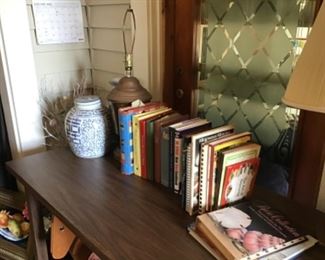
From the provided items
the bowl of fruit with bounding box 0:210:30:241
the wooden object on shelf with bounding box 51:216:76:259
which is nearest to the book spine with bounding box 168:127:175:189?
the wooden object on shelf with bounding box 51:216:76:259

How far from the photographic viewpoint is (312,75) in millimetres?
691

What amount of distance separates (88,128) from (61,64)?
714mm

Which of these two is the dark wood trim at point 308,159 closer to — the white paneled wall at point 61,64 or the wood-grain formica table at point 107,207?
the wood-grain formica table at point 107,207

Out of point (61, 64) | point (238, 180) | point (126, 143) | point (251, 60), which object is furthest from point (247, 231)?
point (61, 64)

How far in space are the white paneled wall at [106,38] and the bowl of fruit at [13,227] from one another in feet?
2.72

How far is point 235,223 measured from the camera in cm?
94

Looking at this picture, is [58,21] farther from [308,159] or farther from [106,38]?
[308,159]

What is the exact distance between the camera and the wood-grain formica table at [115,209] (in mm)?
925

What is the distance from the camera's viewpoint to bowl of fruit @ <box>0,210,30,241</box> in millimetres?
1705

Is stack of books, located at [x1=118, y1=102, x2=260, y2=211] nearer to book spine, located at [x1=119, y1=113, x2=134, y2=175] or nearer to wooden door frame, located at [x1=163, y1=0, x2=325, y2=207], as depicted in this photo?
book spine, located at [x1=119, y1=113, x2=134, y2=175]

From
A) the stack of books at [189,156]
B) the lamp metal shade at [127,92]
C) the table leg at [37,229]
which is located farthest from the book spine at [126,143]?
the table leg at [37,229]

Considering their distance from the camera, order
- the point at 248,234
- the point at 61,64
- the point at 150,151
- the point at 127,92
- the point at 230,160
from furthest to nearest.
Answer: the point at 61,64 → the point at 127,92 → the point at 150,151 → the point at 230,160 → the point at 248,234

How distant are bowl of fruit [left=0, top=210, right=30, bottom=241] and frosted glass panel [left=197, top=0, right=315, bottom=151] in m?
1.06

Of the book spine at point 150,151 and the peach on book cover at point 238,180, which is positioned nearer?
the peach on book cover at point 238,180
